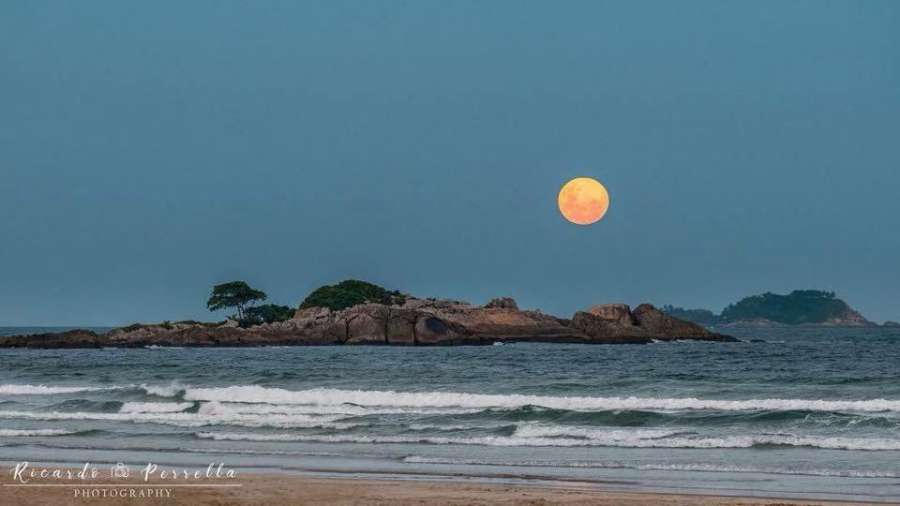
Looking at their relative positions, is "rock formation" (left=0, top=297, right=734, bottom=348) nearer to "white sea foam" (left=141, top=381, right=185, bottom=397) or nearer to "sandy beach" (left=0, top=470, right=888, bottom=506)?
"white sea foam" (left=141, top=381, right=185, bottom=397)

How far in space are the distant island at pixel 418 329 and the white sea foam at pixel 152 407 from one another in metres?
66.2

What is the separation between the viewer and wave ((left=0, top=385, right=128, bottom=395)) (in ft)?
144

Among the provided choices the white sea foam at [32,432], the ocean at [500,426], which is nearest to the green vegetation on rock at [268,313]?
the ocean at [500,426]

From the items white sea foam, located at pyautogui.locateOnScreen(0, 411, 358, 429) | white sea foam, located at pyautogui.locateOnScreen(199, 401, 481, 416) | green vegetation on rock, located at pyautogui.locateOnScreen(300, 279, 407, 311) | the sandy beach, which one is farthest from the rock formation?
the sandy beach

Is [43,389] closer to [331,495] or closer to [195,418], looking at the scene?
[195,418]

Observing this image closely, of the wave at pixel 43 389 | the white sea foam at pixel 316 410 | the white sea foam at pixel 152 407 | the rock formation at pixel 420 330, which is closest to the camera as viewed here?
the white sea foam at pixel 316 410

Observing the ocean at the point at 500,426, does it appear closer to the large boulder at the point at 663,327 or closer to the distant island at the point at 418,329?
the distant island at the point at 418,329

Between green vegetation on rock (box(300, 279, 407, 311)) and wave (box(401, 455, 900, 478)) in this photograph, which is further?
green vegetation on rock (box(300, 279, 407, 311))

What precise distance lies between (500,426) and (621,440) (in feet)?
12.5

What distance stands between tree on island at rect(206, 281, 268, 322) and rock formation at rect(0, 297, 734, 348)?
55.2 feet

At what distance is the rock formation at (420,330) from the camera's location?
106 metres

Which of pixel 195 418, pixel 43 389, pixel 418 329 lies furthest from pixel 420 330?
pixel 195 418

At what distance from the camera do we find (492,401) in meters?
37.9

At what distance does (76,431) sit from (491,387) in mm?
19057
